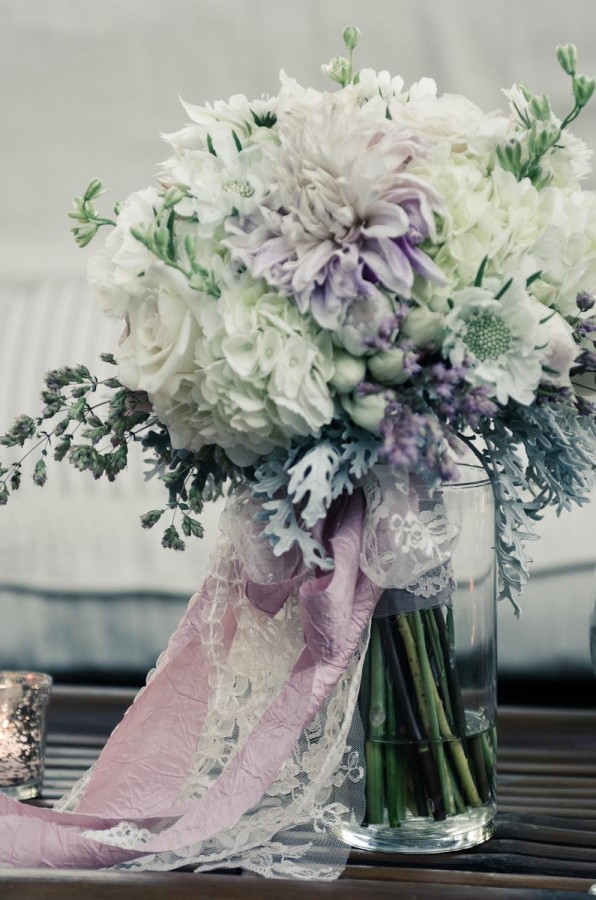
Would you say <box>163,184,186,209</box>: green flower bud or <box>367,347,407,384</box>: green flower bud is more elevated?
<box>163,184,186,209</box>: green flower bud

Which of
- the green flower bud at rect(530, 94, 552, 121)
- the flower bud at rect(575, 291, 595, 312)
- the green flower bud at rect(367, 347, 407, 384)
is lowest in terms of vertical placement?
the green flower bud at rect(367, 347, 407, 384)

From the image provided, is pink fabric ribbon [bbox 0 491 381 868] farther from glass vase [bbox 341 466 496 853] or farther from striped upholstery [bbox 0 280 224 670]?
striped upholstery [bbox 0 280 224 670]

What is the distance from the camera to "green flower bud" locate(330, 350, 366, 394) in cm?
59

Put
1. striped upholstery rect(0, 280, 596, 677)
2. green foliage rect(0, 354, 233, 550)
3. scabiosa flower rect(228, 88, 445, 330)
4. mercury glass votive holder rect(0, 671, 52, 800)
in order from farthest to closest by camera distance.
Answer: striped upholstery rect(0, 280, 596, 677) → mercury glass votive holder rect(0, 671, 52, 800) → green foliage rect(0, 354, 233, 550) → scabiosa flower rect(228, 88, 445, 330)

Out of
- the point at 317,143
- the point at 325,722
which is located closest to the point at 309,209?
the point at 317,143

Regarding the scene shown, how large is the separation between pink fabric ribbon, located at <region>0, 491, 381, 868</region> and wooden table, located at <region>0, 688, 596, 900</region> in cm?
2

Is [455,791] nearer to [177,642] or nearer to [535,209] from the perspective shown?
[177,642]

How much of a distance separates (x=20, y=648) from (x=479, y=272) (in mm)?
972

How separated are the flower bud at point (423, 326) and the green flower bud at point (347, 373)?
0.10ft

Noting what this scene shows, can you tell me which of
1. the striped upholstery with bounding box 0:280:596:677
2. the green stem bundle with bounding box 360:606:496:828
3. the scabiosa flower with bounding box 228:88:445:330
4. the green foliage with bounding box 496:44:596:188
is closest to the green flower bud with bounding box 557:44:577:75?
the green foliage with bounding box 496:44:596:188

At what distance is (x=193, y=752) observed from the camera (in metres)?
0.74

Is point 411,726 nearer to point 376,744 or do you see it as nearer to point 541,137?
point 376,744

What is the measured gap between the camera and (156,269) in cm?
61

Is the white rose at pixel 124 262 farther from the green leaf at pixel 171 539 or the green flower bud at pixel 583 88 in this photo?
the green flower bud at pixel 583 88
